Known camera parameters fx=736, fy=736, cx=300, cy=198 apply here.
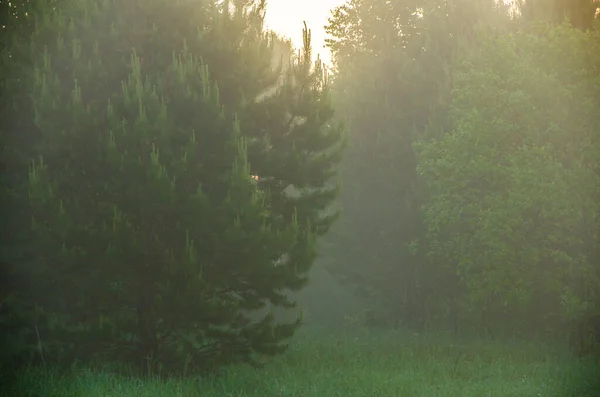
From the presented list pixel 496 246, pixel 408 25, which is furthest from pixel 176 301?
pixel 408 25

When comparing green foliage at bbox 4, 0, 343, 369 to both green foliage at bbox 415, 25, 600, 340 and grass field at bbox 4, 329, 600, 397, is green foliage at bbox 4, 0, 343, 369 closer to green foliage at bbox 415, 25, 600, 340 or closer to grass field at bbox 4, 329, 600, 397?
grass field at bbox 4, 329, 600, 397

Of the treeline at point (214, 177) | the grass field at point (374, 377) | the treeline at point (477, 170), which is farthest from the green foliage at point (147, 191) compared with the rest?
the treeline at point (477, 170)

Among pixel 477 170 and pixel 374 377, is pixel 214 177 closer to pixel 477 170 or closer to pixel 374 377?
pixel 374 377

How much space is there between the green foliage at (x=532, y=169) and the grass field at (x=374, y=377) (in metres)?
1.73

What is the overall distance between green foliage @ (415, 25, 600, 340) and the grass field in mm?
1730

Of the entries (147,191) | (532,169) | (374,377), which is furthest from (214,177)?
(532,169)

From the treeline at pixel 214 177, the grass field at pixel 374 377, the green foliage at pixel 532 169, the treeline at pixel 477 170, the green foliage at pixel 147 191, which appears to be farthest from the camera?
the treeline at pixel 477 170

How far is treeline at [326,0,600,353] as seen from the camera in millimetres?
18219

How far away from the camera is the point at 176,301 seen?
12.8 m

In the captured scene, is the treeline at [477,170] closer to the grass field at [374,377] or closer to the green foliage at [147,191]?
the grass field at [374,377]

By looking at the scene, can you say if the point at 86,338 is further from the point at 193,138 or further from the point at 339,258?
the point at 339,258

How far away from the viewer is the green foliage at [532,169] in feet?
58.5

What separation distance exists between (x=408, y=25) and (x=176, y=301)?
1953cm

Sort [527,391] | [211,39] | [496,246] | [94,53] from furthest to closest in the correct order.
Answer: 1. [496,246]
2. [211,39]
3. [94,53]
4. [527,391]
